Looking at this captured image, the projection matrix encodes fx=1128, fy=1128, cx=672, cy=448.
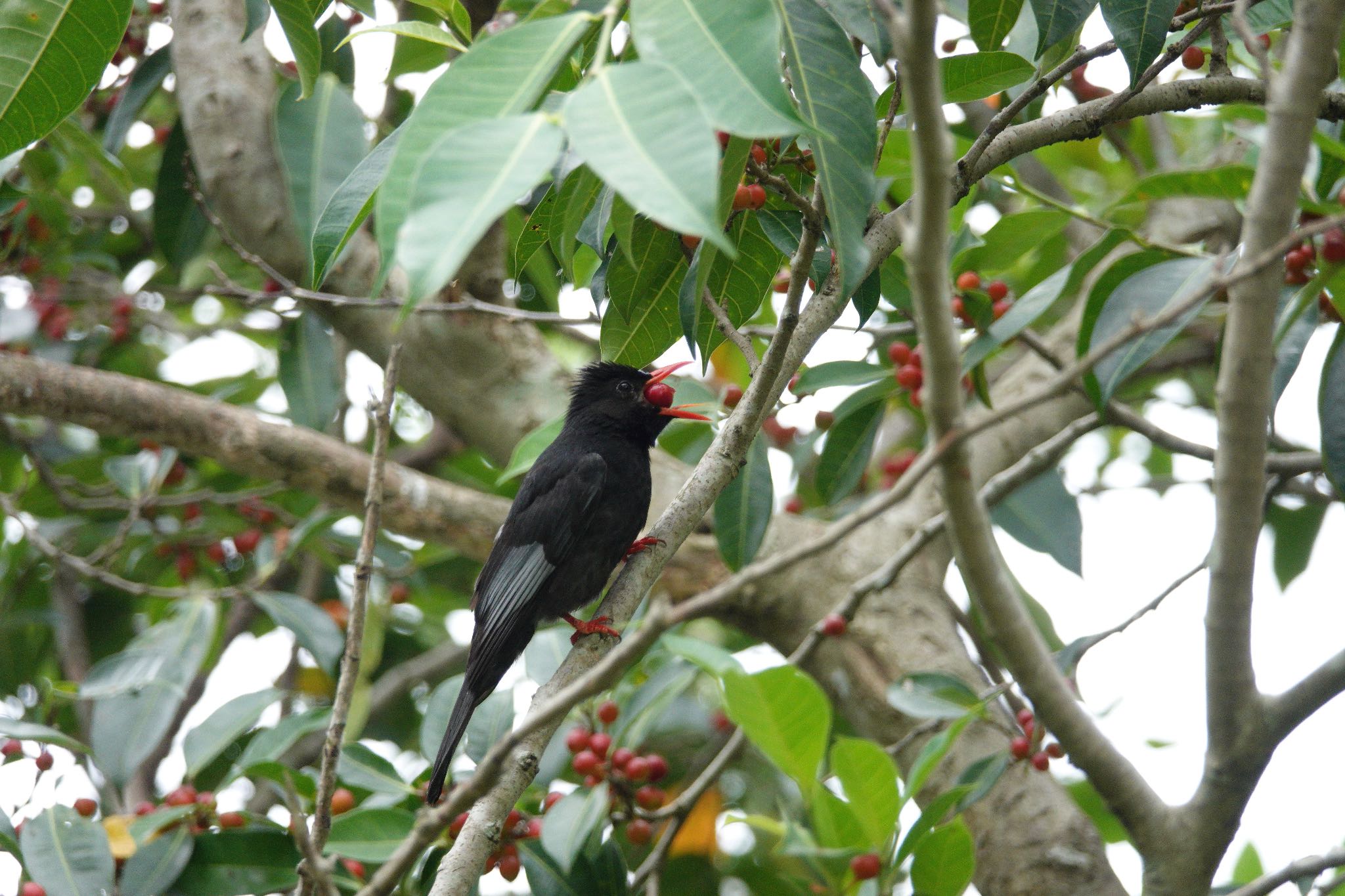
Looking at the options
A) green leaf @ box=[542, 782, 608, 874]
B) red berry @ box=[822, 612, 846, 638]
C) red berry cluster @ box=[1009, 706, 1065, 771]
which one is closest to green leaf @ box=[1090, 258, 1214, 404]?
red berry @ box=[822, 612, 846, 638]

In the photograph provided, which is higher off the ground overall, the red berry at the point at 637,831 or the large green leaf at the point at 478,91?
the large green leaf at the point at 478,91

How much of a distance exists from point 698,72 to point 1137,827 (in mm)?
1440

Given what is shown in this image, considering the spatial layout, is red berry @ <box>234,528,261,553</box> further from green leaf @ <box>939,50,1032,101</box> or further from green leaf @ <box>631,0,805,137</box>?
green leaf @ <box>631,0,805,137</box>

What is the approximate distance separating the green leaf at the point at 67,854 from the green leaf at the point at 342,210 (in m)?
1.87

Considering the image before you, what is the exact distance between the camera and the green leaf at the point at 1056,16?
2.30 metres

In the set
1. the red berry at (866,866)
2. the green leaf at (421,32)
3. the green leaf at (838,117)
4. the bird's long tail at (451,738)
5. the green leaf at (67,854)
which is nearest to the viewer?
the green leaf at (838,117)

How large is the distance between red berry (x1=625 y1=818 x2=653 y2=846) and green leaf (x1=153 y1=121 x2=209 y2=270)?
3.04m

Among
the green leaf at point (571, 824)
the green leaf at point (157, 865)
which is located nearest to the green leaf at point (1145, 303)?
the green leaf at point (571, 824)

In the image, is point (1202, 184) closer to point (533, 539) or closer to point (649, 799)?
point (533, 539)

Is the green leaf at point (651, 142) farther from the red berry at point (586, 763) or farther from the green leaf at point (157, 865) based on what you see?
the green leaf at point (157, 865)

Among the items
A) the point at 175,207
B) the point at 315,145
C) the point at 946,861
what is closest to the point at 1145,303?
the point at 946,861

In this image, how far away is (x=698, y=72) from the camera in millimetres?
1533

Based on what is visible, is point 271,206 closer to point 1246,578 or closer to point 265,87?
point 265,87

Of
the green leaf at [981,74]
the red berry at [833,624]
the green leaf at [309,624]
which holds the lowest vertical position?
the green leaf at [309,624]
